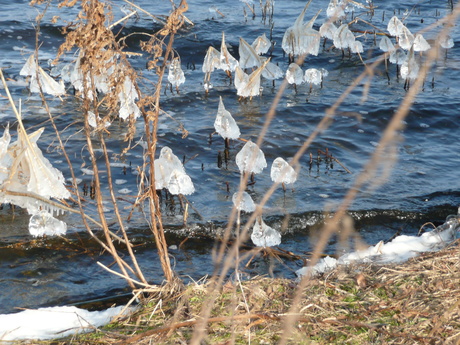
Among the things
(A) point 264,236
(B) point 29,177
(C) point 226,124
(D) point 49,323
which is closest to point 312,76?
(C) point 226,124

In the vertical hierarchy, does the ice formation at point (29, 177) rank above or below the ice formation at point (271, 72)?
below

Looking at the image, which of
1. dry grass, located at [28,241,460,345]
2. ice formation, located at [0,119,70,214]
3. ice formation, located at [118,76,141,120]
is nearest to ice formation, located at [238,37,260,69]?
ice formation, located at [118,76,141,120]

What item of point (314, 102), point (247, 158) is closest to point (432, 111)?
point (314, 102)

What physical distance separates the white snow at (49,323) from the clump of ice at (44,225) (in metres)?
0.99

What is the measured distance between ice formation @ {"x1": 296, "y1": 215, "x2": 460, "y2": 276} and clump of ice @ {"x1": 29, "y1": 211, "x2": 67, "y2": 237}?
1.53m

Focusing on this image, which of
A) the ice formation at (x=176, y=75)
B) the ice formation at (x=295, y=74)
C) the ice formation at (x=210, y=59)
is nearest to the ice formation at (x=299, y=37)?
the ice formation at (x=295, y=74)

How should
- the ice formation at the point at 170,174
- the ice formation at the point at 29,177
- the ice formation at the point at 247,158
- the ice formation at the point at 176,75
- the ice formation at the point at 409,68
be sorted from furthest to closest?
the ice formation at the point at 409,68 → the ice formation at the point at 176,75 → the ice formation at the point at 247,158 → the ice formation at the point at 170,174 → the ice formation at the point at 29,177

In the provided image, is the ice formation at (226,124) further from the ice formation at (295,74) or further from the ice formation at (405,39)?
the ice formation at (405,39)

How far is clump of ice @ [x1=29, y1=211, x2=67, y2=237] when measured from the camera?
11.8ft

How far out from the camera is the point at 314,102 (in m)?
6.59

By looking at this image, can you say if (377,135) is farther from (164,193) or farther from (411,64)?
(164,193)

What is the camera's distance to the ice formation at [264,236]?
12.0ft

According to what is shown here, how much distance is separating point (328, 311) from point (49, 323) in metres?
1.21

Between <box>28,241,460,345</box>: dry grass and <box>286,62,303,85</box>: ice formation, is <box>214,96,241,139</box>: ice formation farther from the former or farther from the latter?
<box>28,241,460,345</box>: dry grass
